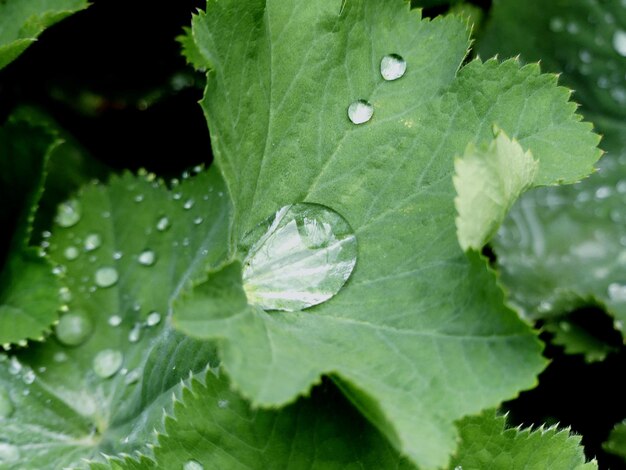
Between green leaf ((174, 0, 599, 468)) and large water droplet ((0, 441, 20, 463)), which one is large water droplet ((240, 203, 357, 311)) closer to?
green leaf ((174, 0, 599, 468))

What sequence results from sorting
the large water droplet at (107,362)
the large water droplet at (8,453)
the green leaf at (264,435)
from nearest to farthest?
1. the green leaf at (264,435)
2. the large water droplet at (8,453)
3. the large water droplet at (107,362)

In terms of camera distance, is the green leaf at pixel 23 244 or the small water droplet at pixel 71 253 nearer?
the green leaf at pixel 23 244

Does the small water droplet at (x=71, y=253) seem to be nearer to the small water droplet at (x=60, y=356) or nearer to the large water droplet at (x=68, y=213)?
the large water droplet at (x=68, y=213)

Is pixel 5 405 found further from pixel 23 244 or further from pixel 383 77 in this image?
pixel 383 77

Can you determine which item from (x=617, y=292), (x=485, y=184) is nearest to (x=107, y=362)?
(x=485, y=184)

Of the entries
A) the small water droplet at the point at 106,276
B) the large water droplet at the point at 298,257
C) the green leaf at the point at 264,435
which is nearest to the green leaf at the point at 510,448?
the green leaf at the point at 264,435

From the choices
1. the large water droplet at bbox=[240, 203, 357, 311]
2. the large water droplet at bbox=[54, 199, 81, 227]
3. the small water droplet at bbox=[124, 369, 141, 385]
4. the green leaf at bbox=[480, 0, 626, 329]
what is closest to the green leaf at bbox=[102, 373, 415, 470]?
the large water droplet at bbox=[240, 203, 357, 311]

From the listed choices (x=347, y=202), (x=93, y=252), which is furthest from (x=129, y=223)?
(x=347, y=202)
